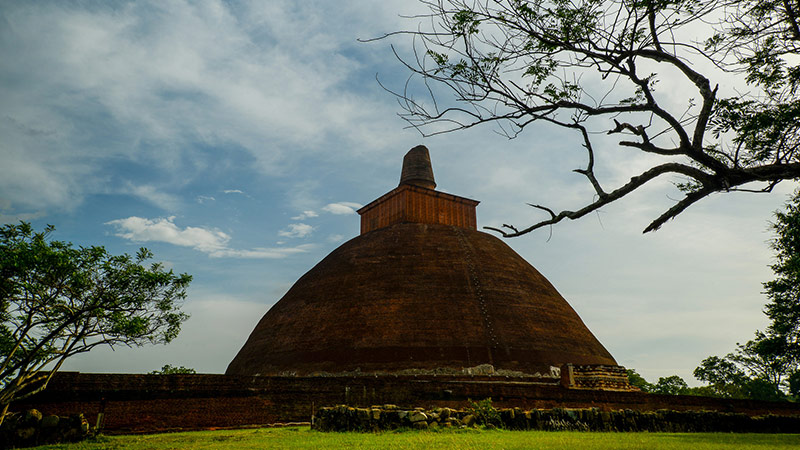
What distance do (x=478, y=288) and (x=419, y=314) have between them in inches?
118

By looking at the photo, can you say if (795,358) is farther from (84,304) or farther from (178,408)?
(84,304)

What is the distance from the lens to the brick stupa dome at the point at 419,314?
686 inches

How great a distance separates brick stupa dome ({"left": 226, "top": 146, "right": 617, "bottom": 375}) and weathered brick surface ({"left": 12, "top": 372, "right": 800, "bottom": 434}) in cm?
135

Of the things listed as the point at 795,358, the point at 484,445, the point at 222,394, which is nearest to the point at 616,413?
the point at 484,445

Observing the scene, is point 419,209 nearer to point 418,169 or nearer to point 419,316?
point 418,169

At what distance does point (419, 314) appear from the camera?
18.7 meters

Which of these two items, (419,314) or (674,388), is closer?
(419,314)

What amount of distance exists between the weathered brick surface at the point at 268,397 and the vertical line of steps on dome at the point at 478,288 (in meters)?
1.60

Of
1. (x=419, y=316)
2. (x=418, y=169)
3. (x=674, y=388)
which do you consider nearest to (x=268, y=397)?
(x=419, y=316)

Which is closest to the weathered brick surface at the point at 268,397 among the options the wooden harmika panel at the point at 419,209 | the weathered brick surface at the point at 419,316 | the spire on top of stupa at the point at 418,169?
the weathered brick surface at the point at 419,316

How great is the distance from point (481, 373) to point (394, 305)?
14.5ft

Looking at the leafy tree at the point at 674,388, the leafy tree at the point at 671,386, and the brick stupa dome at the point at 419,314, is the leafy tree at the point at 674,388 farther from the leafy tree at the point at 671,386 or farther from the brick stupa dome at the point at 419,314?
the brick stupa dome at the point at 419,314

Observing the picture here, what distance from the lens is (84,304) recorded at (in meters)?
10.8

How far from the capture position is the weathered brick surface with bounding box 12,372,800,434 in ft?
37.4
